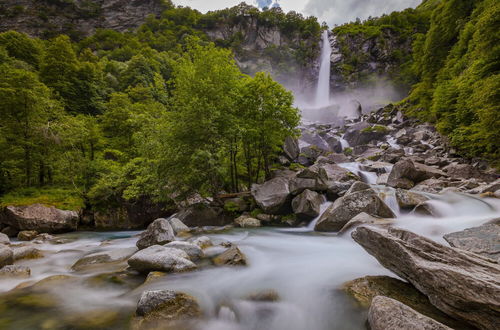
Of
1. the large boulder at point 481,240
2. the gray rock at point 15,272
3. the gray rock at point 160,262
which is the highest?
the large boulder at point 481,240

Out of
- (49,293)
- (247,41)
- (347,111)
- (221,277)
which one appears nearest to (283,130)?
(221,277)

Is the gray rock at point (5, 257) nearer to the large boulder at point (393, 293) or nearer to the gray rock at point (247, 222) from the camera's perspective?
the gray rock at point (247, 222)

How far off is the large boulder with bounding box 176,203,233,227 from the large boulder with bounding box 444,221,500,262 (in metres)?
9.08

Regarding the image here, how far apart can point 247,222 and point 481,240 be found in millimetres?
8327

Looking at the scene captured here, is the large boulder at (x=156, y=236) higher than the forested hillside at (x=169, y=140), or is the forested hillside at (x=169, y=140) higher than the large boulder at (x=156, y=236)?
the forested hillside at (x=169, y=140)

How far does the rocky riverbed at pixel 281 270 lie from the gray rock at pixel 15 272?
0.11 ft

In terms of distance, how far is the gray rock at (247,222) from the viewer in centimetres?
1116

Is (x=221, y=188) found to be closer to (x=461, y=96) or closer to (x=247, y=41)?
(x=461, y=96)

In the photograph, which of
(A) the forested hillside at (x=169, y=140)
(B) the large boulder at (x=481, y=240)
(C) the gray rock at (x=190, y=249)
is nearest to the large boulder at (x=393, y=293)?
(B) the large boulder at (x=481, y=240)

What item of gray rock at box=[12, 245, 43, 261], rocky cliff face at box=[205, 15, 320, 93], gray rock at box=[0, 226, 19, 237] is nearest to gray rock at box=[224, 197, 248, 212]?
gray rock at box=[12, 245, 43, 261]

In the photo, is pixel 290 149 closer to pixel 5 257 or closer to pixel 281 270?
pixel 281 270

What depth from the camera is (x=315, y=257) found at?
21.3 feet

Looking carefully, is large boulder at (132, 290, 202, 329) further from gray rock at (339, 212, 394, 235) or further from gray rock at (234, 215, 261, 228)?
gray rock at (234, 215, 261, 228)

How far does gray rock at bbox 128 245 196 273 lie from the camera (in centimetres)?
531
